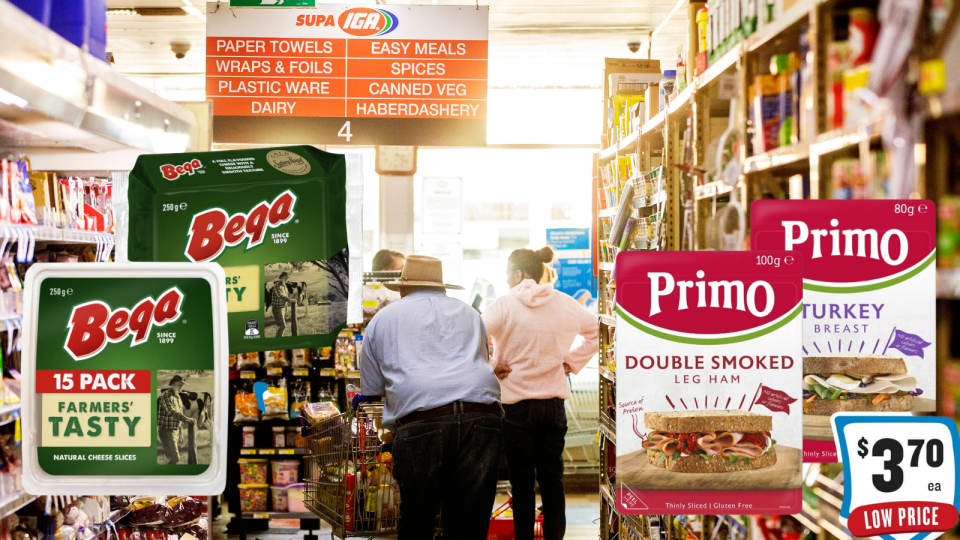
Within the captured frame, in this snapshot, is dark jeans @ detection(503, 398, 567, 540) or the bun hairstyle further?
the bun hairstyle

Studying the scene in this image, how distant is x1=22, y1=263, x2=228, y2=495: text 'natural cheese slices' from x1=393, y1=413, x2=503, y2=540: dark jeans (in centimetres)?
200

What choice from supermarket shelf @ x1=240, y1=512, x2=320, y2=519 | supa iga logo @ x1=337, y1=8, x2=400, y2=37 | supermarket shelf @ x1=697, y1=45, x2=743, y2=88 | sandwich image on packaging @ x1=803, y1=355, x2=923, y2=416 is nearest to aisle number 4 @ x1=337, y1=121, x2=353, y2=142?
supa iga logo @ x1=337, y1=8, x2=400, y2=37

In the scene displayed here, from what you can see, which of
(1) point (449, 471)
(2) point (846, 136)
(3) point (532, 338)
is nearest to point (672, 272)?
(2) point (846, 136)

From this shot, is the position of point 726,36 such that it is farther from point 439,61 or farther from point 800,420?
point 439,61

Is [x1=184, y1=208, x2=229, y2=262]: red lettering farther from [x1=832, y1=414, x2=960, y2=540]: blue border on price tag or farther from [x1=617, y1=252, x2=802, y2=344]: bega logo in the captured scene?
[x1=832, y1=414, x2=960, y2=540]: blue border on price tag

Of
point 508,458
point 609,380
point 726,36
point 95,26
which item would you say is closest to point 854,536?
point 726,36

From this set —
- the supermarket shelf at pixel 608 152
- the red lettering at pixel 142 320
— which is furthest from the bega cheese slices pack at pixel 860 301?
the supermarket shelf at pixel 608 152

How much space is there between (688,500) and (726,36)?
4.92 ft

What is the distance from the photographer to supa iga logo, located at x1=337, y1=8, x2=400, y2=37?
4.50m

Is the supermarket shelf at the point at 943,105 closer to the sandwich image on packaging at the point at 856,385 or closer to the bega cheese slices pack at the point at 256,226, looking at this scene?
the sandwich image on packaging at the point at 856,385

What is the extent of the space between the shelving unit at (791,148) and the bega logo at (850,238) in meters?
0.07

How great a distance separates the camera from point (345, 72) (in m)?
4.53

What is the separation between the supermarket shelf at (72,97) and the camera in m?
1.75

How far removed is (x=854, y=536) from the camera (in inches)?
62.9
